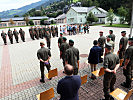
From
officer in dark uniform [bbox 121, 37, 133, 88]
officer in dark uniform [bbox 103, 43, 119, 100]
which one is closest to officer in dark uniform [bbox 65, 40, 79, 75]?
officer in dark uniform [bbox 103, 43, 119, 100]

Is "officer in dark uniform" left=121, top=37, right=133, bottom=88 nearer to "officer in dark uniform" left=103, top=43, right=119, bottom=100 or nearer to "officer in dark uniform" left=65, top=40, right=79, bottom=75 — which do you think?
"officer in dark uniform" left=103, top=43, right=119, bottom=100

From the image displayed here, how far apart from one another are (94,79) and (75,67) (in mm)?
1597

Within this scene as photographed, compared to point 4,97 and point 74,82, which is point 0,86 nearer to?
point 4,97

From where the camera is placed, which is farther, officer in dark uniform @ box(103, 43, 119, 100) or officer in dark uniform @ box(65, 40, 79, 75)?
officer in dark uniform @ box(65, 40, 79, 75)

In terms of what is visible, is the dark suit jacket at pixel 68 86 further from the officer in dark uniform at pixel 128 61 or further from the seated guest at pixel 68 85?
the officer in dark uniform at pixel 128 61

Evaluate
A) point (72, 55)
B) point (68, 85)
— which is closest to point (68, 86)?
point (68, 85)

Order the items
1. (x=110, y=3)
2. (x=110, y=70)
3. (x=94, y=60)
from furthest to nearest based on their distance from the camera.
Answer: (x=110, y=3)
(x=94, y=60)
(x=110, y=70)

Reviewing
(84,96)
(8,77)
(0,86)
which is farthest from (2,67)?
(84,96)

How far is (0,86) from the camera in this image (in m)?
5.78

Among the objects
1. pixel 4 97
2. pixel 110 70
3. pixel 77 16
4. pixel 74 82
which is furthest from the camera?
pixel 77 16

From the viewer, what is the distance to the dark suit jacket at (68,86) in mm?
2508

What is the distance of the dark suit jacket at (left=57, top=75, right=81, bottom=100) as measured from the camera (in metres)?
2.51

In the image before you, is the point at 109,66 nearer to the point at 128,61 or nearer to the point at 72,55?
the point at 128,61

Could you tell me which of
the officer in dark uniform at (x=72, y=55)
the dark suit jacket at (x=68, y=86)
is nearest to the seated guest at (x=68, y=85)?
the dark suit jacket at (x=68, y=86)
